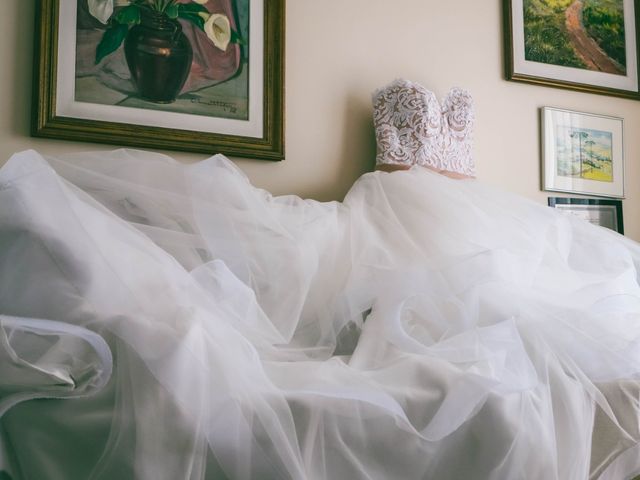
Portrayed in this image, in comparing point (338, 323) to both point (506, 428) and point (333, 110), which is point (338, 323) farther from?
point (333, 110)

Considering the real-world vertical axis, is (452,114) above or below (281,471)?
above

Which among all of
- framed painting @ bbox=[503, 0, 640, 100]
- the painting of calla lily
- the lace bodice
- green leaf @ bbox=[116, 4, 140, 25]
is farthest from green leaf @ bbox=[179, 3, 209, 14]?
framed painting @ bbox=[503, 0, 640, 100]

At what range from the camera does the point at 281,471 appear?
84 cm

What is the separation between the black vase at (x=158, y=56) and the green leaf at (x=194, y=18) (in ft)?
0.09

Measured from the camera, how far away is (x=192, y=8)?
1941 mm

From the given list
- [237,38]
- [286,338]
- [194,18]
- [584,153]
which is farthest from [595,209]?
[286,338]

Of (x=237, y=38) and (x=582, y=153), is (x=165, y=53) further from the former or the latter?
(x=582, y=153)

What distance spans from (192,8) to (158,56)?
18cm

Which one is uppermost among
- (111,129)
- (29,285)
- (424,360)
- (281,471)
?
(111,129)

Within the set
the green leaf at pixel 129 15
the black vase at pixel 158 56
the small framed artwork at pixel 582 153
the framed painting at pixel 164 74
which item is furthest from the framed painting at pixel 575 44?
the green leaf at pixel 129 15

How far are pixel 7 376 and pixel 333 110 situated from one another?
1486 millimetres

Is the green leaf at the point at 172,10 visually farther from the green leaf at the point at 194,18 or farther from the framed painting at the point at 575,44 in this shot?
the framed painting at the point at 575,44

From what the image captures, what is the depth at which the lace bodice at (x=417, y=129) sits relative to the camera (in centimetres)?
200

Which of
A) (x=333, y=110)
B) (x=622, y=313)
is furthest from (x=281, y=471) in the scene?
(x=333, y=110)
